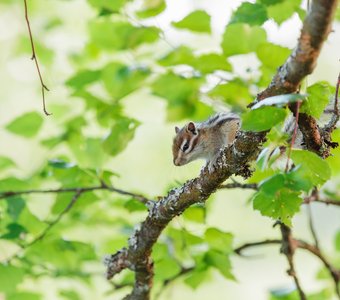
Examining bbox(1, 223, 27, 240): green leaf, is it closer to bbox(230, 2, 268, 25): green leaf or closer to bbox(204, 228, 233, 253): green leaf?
bbox(204, 228, 233, 253): green leaf

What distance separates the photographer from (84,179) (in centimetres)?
168

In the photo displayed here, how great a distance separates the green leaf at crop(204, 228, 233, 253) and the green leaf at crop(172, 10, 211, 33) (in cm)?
52

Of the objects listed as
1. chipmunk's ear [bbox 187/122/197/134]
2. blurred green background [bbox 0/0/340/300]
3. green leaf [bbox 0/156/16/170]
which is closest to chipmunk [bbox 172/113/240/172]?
chipmunk's ear [bbox 187/122/197/134]

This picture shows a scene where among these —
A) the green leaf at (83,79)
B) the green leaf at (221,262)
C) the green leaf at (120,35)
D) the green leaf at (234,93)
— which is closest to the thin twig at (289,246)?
the green leaf at (221,262)

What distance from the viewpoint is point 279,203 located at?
97 centimetres

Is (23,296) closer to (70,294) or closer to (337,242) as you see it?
(70,294)

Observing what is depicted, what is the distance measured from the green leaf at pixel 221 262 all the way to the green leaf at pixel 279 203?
62 centimetres

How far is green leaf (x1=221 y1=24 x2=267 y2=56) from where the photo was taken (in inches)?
65.3

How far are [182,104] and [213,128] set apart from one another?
0.73 feet

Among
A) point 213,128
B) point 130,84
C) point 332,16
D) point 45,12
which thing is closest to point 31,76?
point 45,12

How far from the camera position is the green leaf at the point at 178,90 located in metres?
1.81

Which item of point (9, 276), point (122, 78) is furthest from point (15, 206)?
point (122, 78)

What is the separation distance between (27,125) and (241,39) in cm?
68

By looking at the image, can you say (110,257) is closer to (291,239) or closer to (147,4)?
(291,239)
